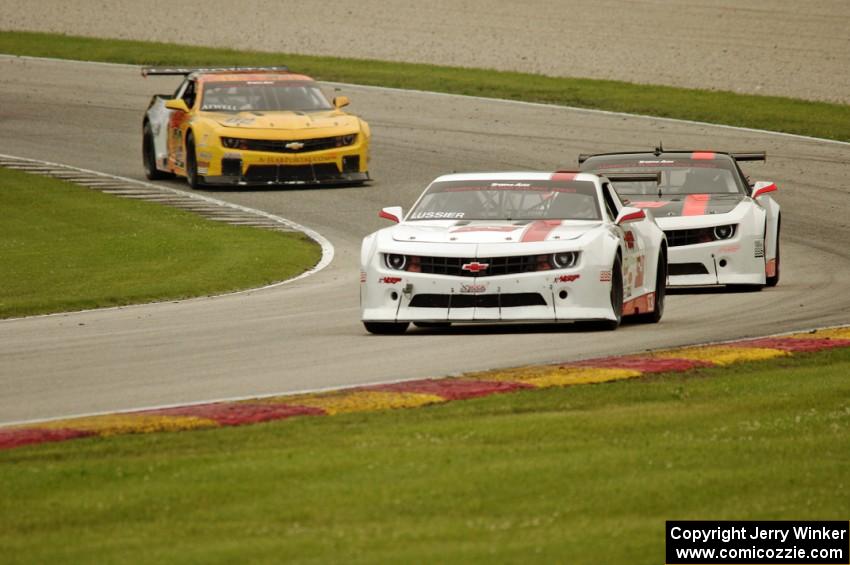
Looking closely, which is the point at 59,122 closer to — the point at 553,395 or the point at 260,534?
the point at 553,395

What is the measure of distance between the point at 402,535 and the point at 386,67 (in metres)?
32.1

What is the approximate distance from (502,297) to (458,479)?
16.4ft

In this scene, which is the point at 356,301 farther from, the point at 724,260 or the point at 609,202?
the point at 724,260

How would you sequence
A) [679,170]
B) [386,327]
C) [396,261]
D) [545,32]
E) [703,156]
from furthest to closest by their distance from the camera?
[545,32] < [703,156] < [679,170] < [386,327] < [396,261]

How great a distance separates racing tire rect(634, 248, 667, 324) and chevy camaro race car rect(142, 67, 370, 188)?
34.6ft

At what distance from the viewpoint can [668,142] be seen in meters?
28.7

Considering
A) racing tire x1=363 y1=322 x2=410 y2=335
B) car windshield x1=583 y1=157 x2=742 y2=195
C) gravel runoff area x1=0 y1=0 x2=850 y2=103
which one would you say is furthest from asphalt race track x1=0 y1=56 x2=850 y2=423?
gravel runoff area x1=0 y1=0 x2=850 y2=103

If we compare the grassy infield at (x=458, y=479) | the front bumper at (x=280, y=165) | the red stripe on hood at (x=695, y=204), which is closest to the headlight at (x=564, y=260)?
the grassy infield at (x=458, y=479)

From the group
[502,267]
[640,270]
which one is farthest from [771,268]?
[502,267]

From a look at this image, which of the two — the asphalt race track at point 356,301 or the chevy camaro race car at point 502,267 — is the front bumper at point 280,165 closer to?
the asphalt race track at point 356,301

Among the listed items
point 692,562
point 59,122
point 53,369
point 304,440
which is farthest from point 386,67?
point 692,562

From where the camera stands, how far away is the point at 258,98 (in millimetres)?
25250

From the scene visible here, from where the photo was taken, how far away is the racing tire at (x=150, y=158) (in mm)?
26297

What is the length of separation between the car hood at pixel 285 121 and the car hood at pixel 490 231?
10.9 meters
